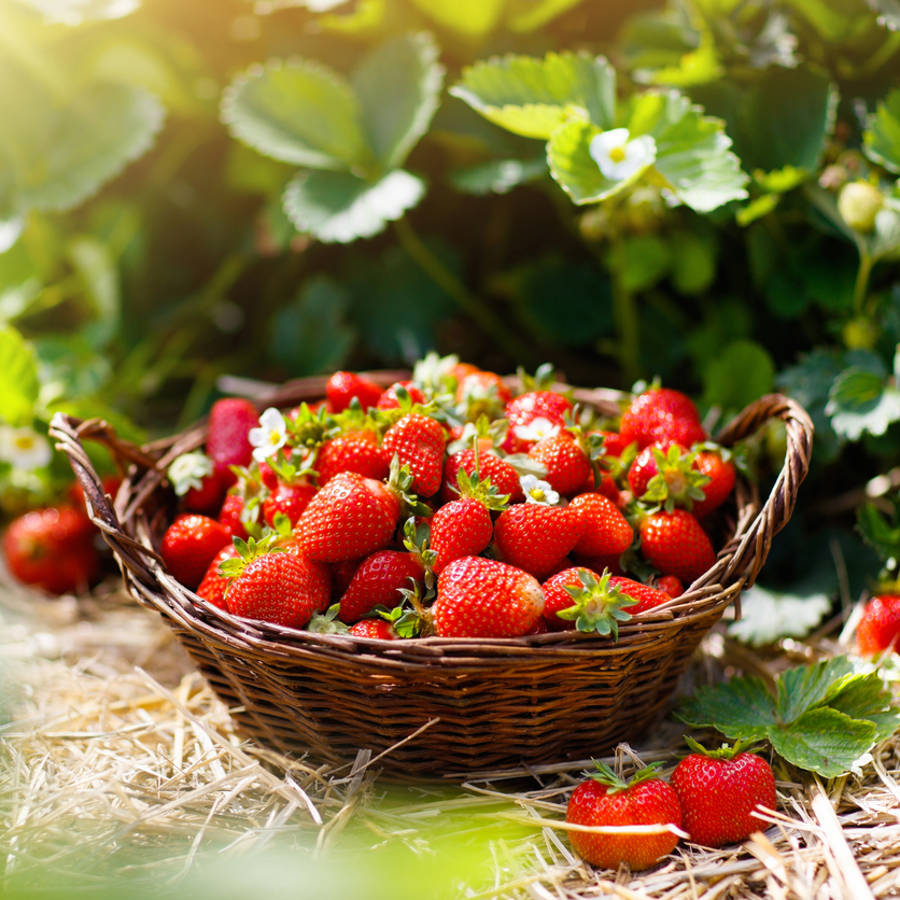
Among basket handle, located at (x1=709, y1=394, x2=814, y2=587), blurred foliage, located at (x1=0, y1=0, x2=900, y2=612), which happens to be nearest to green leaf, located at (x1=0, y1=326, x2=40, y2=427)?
blurred foliage, located at (x1=0, y1=0, x2=900, y2=612)

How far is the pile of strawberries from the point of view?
1.02m

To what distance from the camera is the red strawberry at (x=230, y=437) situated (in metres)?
1.35

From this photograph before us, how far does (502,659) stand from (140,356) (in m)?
1.34

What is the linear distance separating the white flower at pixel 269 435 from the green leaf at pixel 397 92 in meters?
0.63

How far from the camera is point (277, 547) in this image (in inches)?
43.8

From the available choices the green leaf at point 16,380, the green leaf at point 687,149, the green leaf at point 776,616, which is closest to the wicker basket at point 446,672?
the green leaf at point 776,616

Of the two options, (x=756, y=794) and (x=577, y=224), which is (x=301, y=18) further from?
(x=756, y=794)

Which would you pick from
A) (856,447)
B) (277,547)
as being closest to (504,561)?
(277,547)

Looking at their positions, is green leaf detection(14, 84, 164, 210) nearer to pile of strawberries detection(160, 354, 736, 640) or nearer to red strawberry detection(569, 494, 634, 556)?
pile of strawberries detection(160, 354, 736, 640)

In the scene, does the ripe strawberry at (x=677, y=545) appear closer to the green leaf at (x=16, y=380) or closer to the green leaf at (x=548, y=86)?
the green leaf at (x=548, y=86)

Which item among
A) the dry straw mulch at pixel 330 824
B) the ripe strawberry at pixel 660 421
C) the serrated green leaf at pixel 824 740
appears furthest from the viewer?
the ripe strawberry at pixel 660 421

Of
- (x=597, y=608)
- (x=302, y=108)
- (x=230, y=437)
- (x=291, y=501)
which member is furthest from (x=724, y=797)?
(x=302, y=108)

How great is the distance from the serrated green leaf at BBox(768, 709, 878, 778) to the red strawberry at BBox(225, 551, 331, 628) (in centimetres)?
59

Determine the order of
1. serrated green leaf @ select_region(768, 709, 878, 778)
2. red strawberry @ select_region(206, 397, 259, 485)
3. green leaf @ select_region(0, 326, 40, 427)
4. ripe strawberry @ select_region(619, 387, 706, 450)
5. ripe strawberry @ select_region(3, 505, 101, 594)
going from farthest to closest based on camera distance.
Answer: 1. ripe strawberry @ select_region(3, 505, 101, 594)
2. green leaf @ select_region(0, 326, 40, 427)
3. red strawberry @ select_region(206, 397, 259, 485)
4. ripe strawberry @ select_region(619, 387, 706, 450)
5. serrated green leaf @ select_region(768, 709, 878, 778)
